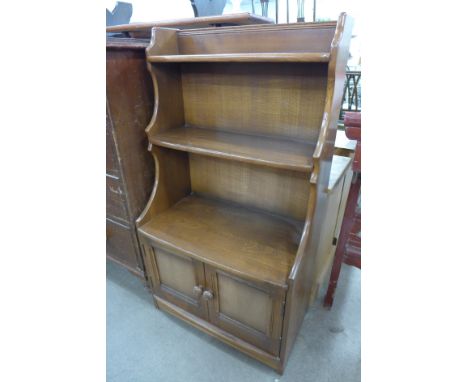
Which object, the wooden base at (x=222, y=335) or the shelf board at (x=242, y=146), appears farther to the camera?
the wooden base at (x=222, y=335)

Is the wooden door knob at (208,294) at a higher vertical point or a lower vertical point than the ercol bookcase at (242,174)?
lower

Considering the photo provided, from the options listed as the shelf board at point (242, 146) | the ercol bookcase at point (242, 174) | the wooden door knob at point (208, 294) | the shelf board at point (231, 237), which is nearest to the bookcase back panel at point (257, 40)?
the ercol bookcase at point (242, 174)

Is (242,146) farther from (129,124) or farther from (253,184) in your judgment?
(129,124)

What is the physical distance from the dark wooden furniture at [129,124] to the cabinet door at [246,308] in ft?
1.80

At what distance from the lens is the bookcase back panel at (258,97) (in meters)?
1.02

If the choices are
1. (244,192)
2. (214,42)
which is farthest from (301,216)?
(214,42)

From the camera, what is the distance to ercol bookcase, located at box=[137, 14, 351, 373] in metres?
0.97

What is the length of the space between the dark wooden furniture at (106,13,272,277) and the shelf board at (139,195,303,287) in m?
0.20

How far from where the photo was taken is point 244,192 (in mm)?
1377

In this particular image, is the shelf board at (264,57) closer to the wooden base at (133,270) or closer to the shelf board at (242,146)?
the shelf board at (242,146)

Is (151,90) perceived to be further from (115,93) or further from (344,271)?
(344,271)

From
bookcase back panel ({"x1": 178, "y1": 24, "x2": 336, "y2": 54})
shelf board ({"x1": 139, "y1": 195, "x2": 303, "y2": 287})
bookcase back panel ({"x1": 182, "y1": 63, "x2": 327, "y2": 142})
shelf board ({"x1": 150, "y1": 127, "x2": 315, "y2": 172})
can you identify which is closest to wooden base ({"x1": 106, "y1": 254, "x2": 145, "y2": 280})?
shelf board ({"x1": 139, "y1": 195, "x2": 303, "y2": 287})
